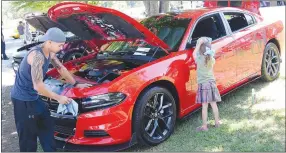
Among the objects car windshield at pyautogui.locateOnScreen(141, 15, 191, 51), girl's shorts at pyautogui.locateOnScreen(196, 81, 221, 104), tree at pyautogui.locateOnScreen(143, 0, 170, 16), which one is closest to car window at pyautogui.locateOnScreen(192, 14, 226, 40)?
car windshield at pyautogui.locateOnScreen(141, 15, 191, 51)

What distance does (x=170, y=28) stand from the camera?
5.13m

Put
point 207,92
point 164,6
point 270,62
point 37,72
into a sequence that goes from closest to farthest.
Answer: point 37,72 → point 207,92 → point 270,62 → point 164,6

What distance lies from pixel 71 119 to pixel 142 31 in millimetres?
1389

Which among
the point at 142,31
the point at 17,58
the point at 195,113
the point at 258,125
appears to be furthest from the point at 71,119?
the point at 17,58

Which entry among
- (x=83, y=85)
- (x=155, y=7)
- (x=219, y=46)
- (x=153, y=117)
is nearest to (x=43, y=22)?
(x=83, y=85)

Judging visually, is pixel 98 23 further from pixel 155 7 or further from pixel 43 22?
pixel 155 7

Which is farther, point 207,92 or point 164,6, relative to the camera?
point 164,6

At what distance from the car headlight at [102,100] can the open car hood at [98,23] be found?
0.92 m

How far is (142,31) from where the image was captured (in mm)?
4336

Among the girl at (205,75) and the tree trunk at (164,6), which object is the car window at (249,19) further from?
the tree trunk at (164,6)

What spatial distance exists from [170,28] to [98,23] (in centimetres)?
112

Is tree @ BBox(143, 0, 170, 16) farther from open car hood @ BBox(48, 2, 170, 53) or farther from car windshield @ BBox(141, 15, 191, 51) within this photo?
open car hood @ BBox(48, 2, 170, 53)

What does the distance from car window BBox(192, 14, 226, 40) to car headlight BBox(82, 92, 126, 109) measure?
76.1 inches

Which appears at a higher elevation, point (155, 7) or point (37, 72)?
point (155, 7)
